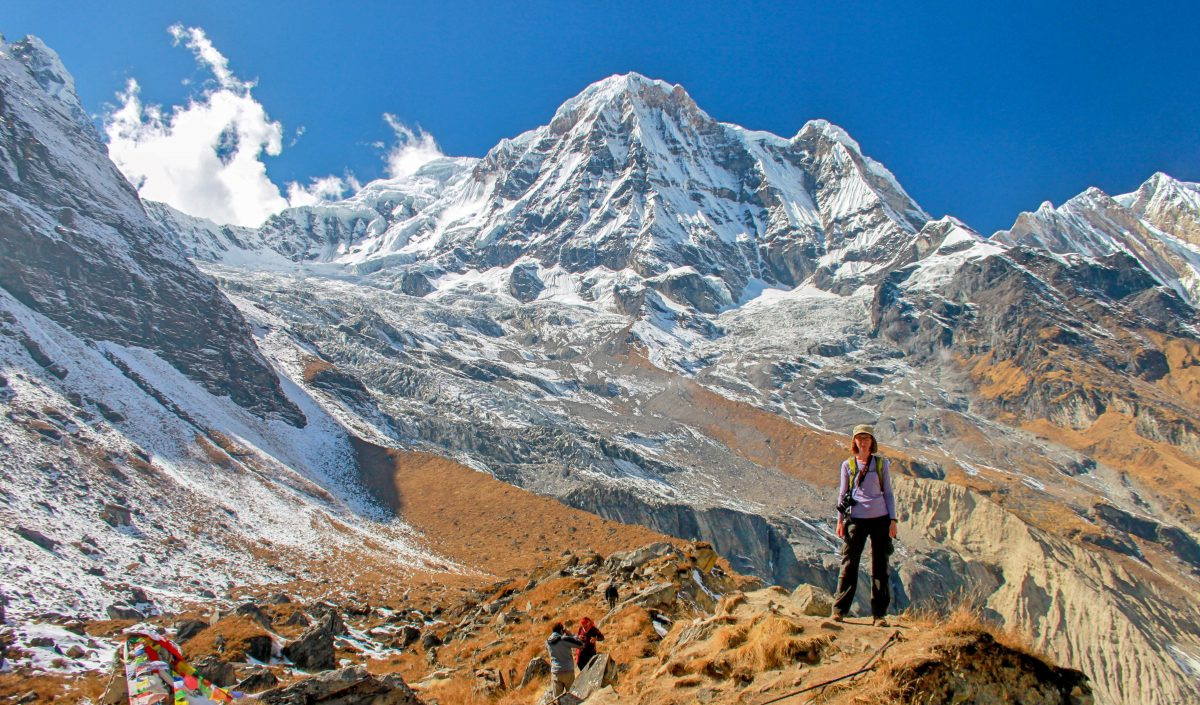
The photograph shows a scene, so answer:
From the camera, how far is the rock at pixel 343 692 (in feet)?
32.0

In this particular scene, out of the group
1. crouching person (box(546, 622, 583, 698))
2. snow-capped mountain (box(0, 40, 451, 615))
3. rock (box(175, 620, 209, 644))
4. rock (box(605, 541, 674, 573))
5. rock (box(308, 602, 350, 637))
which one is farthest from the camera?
snow-capped mountain (box(0, 40, 451, 615))

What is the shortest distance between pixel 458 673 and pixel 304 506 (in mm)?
52597

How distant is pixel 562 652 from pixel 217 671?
808cm

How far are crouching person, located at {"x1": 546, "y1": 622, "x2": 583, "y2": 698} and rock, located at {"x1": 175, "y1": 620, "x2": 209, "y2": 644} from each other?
13445 mm

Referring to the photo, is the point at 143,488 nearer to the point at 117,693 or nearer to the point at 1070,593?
the point at 117,693

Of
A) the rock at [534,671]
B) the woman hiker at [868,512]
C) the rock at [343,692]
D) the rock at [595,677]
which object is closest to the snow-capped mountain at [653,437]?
the rock at [534,671]

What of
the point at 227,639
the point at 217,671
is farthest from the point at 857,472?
the point at 227,639

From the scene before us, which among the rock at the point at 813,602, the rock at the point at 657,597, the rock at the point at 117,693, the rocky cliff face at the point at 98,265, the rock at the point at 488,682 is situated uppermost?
the rocky cliff face at the point at 98,265

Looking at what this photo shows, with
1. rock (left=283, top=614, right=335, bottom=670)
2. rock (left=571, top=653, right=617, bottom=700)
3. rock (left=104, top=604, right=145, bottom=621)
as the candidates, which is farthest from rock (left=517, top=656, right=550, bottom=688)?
rock (left=104, top=604, right=145, bottom=621)

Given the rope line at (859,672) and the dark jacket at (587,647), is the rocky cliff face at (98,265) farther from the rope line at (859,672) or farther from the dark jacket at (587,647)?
the rope line at (859,672)

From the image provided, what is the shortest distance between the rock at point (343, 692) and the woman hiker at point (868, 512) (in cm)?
662

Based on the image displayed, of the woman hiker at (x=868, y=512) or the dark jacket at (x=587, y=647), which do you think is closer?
the woman hiker at (x=868, y=512)

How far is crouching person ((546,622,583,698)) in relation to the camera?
466 inches

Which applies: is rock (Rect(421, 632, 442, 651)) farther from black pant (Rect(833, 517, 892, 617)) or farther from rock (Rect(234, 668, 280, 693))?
black pant (Rect(833, 517, 892, 617))
